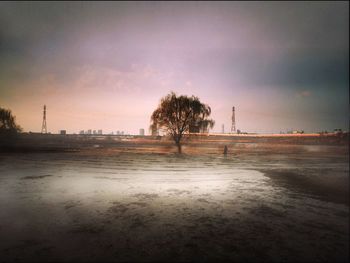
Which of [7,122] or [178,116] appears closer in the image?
[178,116]

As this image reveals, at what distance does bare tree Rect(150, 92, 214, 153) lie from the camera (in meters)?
30.9

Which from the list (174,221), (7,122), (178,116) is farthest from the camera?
(7,122)

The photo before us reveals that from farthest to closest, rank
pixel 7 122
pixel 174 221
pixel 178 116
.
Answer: pixel 7 122 < pixel 178 116 < pixel 174 221

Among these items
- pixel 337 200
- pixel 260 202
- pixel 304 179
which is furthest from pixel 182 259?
pixel 304 179

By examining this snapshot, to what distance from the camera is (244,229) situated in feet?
18.3

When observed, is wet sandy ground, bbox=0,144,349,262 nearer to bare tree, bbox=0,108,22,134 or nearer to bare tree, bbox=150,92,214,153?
bare tree, bbox=150,92,214,153

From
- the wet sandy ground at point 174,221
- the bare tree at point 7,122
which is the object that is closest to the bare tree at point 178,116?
the wet sandy ground at point 174,221

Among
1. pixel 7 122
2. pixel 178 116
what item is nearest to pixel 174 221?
pixel 178 116

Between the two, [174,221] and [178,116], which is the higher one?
[178,116]

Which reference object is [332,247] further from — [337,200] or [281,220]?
[337,200]

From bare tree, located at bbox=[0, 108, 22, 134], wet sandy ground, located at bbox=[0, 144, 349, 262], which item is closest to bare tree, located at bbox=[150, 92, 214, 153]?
wet sandy ground, located at bbox=[0, 144, 349, 262]

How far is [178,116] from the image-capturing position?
31.2 m

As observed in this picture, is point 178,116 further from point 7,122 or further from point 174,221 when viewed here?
point 7,122

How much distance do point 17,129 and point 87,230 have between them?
84621mm
